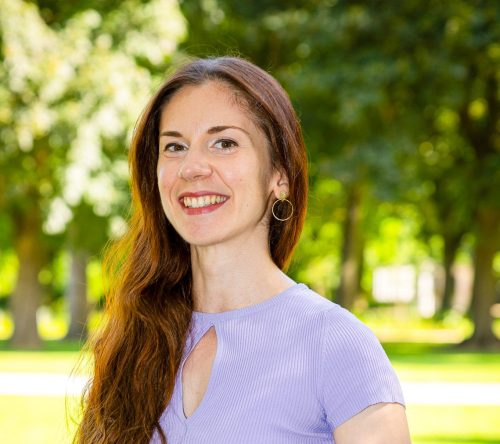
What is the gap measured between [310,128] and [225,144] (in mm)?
21608

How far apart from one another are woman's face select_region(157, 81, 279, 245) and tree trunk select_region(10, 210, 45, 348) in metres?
24.2

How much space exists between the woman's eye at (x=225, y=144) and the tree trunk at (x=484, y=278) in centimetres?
2376

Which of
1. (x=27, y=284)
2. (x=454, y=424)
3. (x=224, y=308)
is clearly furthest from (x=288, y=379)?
(x=27, y=284)

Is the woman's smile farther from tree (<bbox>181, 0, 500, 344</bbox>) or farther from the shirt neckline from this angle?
tree (<bbox>181, 0, 500, 344</bbox>)

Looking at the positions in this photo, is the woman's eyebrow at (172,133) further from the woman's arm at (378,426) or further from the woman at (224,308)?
the woman's arm at (378,426)

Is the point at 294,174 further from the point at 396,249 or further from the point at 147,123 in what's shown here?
the point at 396,249

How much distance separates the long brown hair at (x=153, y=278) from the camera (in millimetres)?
2434

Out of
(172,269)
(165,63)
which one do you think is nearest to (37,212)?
(165,63)

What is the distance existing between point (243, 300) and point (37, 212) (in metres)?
24.3

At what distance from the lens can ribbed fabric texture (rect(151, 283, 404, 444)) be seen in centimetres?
207

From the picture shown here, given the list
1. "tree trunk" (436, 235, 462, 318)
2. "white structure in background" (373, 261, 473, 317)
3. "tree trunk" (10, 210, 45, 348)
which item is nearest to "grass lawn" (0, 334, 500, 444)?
"tree trunk" (10, 210, 45, 348)

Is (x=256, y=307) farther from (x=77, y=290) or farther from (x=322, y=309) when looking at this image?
(x=77, y=290)

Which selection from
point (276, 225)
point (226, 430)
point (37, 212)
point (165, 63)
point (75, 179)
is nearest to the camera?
point (226, 430)

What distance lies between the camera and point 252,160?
8.00 ft
